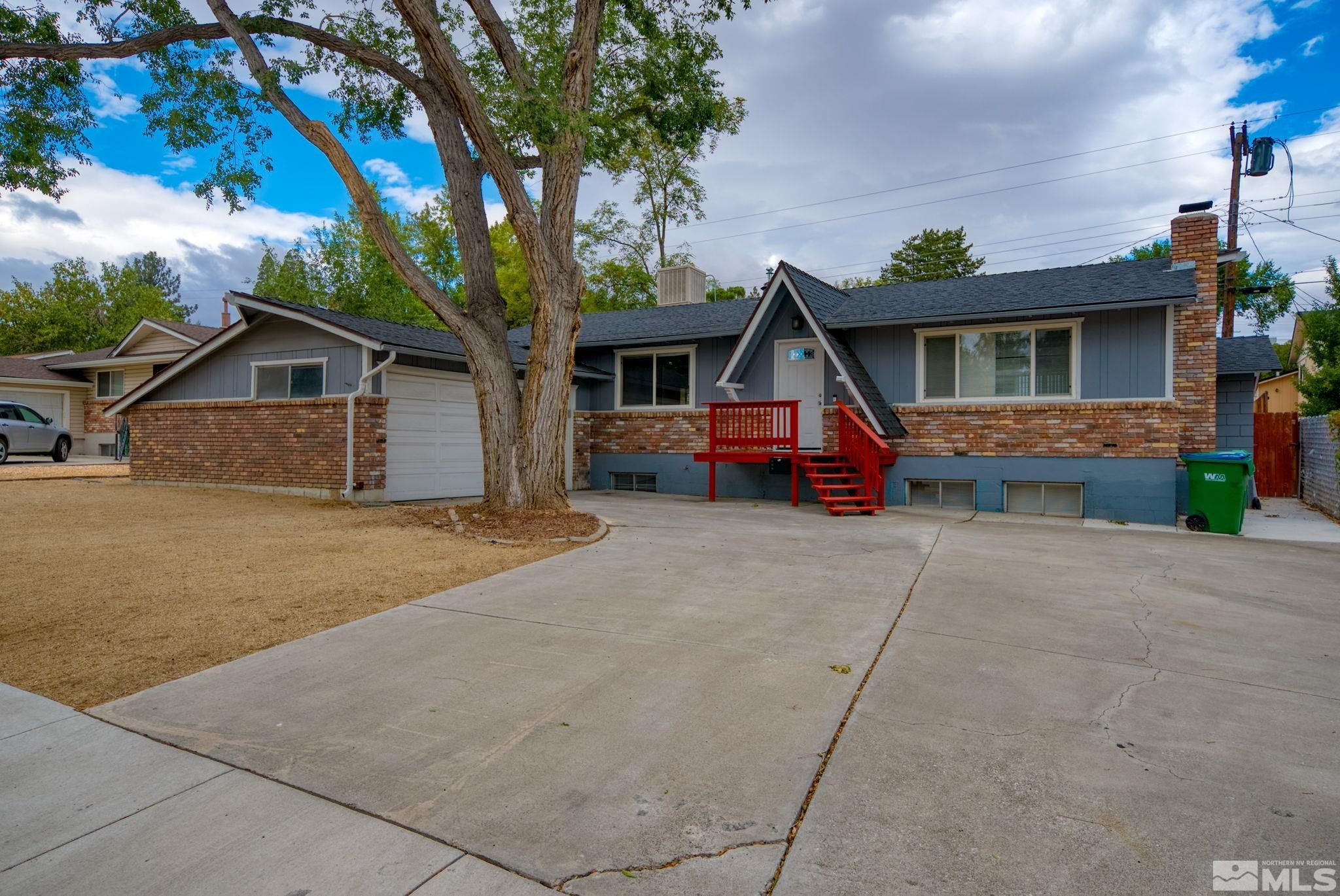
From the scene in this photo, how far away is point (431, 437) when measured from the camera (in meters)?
13.2

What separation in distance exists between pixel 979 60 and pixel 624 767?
15570 mm

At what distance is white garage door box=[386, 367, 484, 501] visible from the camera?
12430 mm

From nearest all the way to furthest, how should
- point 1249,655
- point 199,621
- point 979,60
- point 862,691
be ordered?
point 862,691, point 1249,655, point 199,621, point 979,60

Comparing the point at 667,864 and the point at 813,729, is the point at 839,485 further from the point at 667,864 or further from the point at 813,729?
the point at 667,864

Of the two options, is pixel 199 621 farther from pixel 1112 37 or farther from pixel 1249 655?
pixel 1112 37

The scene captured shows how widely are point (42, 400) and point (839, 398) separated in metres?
28.4

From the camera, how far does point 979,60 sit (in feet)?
45.2

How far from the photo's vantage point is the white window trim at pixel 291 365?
12.5 m

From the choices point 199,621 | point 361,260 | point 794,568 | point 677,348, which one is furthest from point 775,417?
point 361,260

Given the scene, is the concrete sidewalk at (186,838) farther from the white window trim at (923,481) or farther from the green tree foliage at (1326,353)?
the green tree foliage at (1326,353)

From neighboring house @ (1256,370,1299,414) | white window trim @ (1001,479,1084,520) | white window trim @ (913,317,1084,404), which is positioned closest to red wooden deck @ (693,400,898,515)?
white window trim @ (913,317,1084,404)

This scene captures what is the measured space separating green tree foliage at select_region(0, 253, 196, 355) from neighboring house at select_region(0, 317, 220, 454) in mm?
13406

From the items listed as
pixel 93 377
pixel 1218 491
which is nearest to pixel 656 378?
pixel 1218 491

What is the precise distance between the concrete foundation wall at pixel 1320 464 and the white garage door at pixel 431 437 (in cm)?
1465
